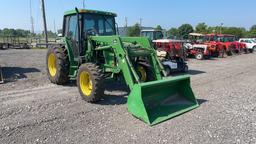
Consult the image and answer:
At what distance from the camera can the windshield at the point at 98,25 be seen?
25.3 ft

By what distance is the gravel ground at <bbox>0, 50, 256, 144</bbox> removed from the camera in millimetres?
4520

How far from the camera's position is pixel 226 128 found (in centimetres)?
498

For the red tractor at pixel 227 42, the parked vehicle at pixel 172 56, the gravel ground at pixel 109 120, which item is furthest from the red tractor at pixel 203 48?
the gravel ground at pixel 109 120

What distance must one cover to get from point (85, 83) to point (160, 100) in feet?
6.78

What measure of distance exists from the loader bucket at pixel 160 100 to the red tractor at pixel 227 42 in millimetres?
17140

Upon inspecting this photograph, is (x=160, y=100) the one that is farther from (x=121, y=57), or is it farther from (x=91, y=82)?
(x=91, y=82)

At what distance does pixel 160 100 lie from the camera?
19.2 ft

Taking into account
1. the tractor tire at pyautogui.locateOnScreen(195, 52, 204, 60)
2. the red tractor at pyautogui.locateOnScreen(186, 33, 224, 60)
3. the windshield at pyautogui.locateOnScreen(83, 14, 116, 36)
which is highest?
the windshield at pyautogui.locateOnScreen(83, 14, 116, 36)

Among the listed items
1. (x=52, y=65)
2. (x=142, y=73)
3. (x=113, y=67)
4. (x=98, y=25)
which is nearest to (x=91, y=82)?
(x=113, y=67)

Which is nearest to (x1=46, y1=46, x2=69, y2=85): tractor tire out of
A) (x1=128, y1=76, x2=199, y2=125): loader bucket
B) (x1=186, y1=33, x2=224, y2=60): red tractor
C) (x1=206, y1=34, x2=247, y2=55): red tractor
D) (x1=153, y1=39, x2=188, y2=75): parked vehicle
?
(x1=128, y1=76, x2=199, y2=125): loader bucket

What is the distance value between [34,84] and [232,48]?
19.8 m

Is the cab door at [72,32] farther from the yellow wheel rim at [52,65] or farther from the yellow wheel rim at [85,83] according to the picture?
the yellow wheel rim at [85,83]

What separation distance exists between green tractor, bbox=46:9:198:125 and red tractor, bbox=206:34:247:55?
16.1 meters

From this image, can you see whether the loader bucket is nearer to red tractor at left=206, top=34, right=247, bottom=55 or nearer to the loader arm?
the loader arm
